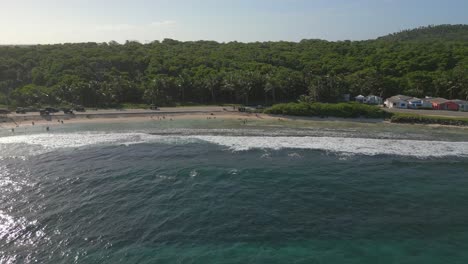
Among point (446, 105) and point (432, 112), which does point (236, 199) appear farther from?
point (446, 105)

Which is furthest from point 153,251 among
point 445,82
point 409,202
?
point 445,82

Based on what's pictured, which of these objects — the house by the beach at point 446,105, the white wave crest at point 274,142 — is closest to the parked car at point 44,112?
the white wave crest at point 274,142

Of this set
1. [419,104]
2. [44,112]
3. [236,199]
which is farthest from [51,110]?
[419,104]

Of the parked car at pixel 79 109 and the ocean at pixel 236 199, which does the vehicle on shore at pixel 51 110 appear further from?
the ocean at pixel 236 199

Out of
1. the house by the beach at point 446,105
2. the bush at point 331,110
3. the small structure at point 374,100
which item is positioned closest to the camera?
the bush at point 331,110

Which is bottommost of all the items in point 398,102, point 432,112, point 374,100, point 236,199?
point 236,199

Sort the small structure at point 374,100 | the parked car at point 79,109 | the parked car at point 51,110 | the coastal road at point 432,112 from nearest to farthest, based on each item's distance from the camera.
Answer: the coastal road at point 432,112 < the parked car at point 51,110 < the parked car at point 79,109 < the small structure at point 374,100

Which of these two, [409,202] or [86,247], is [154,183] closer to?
[86,247]
